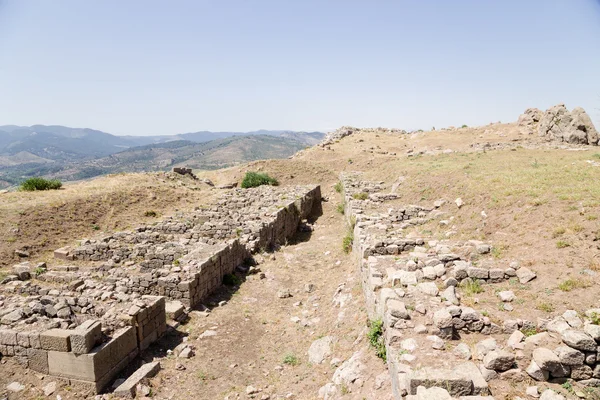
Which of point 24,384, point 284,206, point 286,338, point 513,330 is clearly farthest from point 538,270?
point 284,206

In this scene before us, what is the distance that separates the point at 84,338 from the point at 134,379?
1.36 m

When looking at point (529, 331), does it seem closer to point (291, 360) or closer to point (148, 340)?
point (291, 360)

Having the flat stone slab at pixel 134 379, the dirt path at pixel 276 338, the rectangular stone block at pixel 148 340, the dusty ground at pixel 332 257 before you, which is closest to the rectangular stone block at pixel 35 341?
the dusty ground at pixel 332 257

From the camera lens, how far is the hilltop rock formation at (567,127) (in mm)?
25281

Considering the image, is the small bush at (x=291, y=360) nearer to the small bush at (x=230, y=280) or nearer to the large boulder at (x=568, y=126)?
the small bush at (x=230, y=280)

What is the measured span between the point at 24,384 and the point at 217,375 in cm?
386

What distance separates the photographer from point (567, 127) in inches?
1029

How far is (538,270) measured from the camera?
6.99 m

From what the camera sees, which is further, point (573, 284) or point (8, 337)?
point (8, 337)

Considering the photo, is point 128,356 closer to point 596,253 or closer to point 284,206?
point 596,253

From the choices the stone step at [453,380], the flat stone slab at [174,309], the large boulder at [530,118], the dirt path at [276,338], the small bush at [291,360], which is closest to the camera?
the stone step at [453,380]

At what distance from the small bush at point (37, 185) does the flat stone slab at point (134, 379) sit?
21445 millimetres

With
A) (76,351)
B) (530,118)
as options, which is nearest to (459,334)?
(76,351)

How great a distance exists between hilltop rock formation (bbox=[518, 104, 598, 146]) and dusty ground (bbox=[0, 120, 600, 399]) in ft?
18.7
